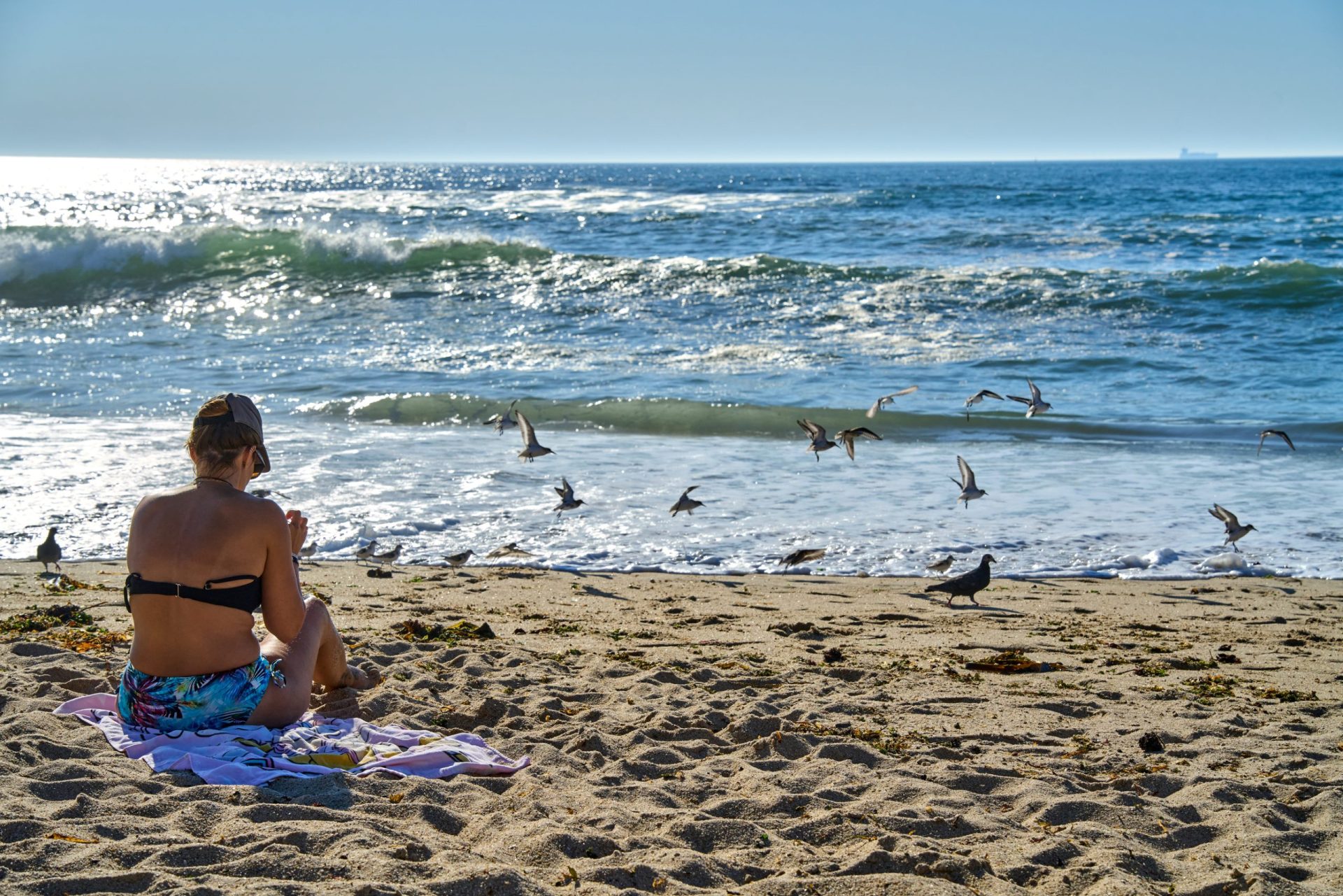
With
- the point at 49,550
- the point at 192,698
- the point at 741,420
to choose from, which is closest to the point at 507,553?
the point at 49,550

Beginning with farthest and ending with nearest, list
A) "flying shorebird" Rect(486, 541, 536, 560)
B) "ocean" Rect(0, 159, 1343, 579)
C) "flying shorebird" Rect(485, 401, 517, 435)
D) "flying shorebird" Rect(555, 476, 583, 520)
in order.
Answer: "flying shorebird" Rect(485, 401, 517, 435)
"ocean" Rect(0, 159, 1343, 579)
"flying shorebird" Rect(555, 476, 583, 520)
"flying shorebird" Rect(486, 541, 536, 560)

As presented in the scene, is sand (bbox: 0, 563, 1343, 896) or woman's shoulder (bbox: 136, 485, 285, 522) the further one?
woman's shoulder (bbox: 136, 485, 285, 522)

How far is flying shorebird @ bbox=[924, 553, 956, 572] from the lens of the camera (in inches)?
262

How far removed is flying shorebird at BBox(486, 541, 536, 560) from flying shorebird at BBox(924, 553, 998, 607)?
2501 mm

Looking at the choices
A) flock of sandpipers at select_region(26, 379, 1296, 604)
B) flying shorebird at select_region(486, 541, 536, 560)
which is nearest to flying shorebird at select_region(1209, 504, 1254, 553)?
flock of sandpipers at select_region(26, 379, 1296, 604)

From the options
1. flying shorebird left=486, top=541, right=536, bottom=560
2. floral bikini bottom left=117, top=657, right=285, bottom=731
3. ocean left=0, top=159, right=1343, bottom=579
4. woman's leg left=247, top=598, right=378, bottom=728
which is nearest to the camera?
floral bikini bottom left=117, top=657, right=285, bottom=731

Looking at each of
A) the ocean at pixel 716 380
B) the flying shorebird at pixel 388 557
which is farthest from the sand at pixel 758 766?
the ocean at pixel 716 380

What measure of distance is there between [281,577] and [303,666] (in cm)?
43

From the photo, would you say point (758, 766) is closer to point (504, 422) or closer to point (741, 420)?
point (504, 422)

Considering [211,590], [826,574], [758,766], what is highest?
[211,590]

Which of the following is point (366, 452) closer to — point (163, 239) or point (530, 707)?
point (530, 707)

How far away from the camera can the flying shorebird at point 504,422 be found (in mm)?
8438

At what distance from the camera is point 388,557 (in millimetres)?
6691

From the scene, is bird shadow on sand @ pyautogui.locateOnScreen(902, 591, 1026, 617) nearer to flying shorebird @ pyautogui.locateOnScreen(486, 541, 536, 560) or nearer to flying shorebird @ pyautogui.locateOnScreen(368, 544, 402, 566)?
flying shorebird @ pyautogui.locateOnScreen(486, 541, 536, 560)
